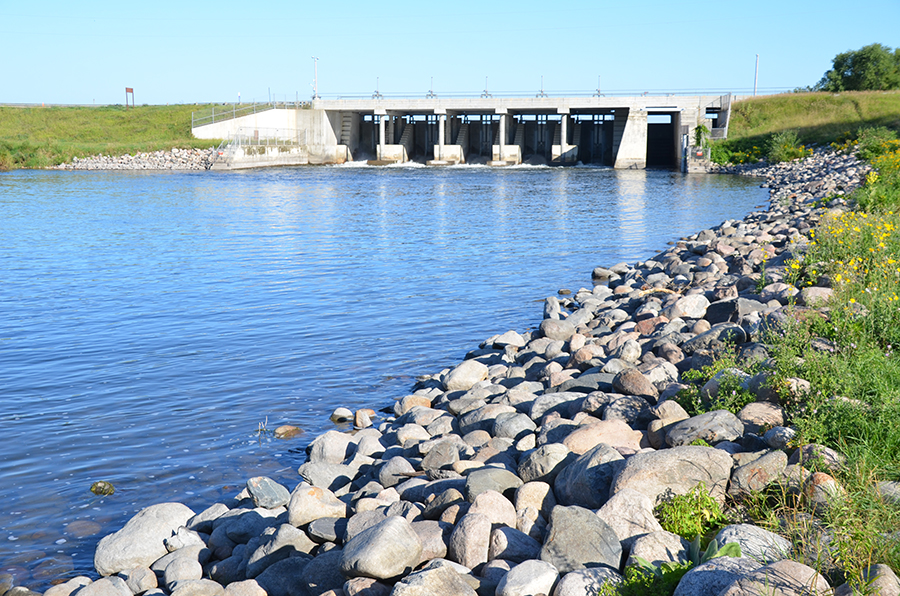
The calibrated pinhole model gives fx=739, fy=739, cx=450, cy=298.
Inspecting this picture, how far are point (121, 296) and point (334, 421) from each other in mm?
8788

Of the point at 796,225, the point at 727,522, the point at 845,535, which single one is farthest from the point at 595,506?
the point at 796,225

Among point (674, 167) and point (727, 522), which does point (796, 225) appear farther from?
point (674, 167)

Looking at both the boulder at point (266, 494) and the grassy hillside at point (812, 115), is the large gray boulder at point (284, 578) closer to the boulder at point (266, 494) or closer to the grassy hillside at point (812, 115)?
the boulder at point (266, 494)

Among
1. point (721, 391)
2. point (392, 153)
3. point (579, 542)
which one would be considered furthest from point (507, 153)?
point (579, 542)

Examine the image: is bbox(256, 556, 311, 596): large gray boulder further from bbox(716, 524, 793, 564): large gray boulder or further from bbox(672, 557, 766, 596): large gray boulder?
bbox(716, 524, 793, 564): large gray boulder

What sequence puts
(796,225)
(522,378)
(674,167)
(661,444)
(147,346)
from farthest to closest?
(674,167) < (796,225) < (147,346) < (522,378) < (661,444)

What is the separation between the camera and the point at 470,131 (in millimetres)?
72188

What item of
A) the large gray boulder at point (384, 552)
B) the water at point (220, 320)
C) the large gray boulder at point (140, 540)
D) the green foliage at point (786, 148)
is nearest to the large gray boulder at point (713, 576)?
the large gray boulder at point (384, 552)

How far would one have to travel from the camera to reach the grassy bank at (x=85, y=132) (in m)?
63.9

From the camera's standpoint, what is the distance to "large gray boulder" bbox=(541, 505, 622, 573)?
450 centimetres

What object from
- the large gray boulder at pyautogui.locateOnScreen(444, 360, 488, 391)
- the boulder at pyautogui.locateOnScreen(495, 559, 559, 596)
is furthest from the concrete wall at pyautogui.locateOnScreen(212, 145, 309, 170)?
the boulder at pyautogui.locateOnScreen(495, 559, 559, 596)

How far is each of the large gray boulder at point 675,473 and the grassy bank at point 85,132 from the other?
68568 mm

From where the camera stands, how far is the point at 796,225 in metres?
20.0

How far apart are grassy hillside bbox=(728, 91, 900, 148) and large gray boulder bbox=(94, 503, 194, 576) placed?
56.6 meters
